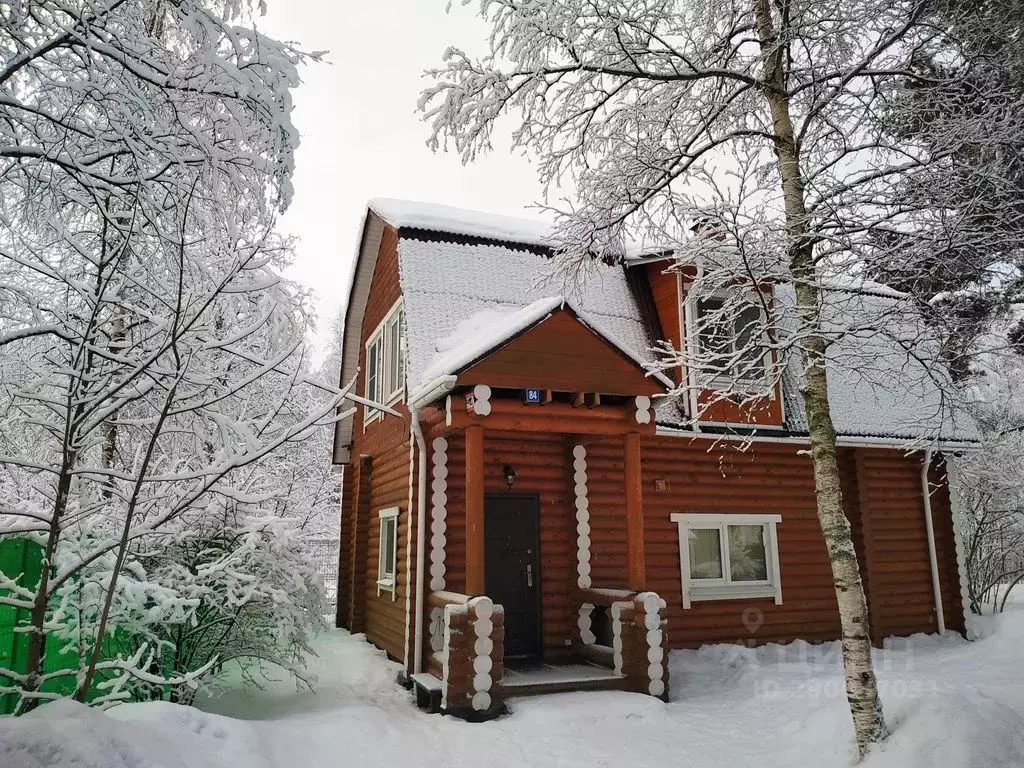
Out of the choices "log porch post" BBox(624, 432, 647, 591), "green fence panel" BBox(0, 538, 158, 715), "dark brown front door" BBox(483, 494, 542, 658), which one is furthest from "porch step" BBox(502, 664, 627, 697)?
"green fence panel" BBox(0, 538, 158, 715)

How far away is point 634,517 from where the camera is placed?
8.32 m

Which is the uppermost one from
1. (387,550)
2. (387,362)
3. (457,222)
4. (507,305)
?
(457,222)

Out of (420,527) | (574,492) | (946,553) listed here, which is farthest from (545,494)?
(946,553)

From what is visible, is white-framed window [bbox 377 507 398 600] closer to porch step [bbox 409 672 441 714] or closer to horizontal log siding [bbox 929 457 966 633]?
porch step [bbox 409 672 441 714]

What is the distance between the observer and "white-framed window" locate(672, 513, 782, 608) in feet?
33.4

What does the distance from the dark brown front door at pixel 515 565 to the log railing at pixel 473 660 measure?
71.8 inches

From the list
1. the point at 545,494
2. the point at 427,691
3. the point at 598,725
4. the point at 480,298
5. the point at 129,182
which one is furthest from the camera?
the point at 480,298

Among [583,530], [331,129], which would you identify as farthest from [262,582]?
[331,129]

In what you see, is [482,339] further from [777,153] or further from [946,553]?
[946,553]

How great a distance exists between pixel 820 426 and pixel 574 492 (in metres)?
4.23

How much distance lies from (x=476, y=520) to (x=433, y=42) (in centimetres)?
492

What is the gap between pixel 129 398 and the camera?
380 centimetres

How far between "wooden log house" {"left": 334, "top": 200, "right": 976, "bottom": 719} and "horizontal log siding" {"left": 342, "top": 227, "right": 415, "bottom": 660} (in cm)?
7

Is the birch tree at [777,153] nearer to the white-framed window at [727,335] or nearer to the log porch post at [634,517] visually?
the white-framed window at [727,335]
